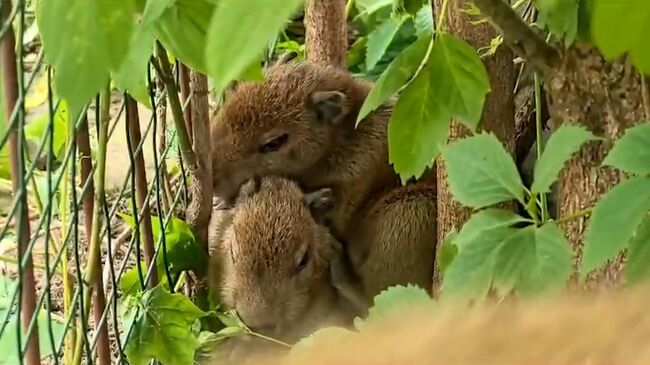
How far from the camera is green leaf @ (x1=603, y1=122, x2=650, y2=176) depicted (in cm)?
70

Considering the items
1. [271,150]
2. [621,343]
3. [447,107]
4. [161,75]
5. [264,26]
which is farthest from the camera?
[271,150]

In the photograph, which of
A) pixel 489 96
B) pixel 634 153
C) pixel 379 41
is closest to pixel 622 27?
pixel 634 153

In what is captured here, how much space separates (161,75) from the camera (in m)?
1.14

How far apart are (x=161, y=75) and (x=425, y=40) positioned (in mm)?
388

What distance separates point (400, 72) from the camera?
84 centimetres

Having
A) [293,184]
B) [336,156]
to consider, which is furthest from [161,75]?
[336,156]

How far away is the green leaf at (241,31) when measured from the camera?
19.4 inches

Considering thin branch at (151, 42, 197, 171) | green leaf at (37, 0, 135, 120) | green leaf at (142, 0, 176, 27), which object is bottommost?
green leaf at (37, 0, 135, 120)

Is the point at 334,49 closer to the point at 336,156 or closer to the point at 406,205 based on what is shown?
the point at 336,156

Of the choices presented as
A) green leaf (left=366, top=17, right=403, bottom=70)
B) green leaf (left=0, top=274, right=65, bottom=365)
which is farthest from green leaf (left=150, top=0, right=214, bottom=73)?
green leaf (left=366, top=17, right=403, bottom=70)

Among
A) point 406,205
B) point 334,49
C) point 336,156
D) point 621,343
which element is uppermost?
point 334,49

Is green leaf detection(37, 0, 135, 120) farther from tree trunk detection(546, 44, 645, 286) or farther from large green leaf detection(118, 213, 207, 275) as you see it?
large green leaf detection(118, 213, 207, 275)

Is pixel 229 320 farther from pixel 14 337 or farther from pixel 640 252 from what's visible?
pixel 640 252

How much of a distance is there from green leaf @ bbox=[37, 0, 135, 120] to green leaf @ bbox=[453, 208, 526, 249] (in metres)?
0.30
